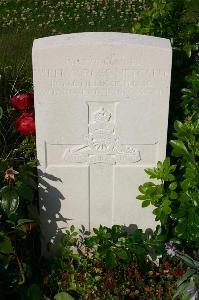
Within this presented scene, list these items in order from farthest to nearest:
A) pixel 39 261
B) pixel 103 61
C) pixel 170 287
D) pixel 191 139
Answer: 1. pixel 39 261
2. pixel 170 287
3. pixel 191 139
4. pixel 103 61

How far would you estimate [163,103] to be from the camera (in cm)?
302

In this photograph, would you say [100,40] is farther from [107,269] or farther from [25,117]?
[107,269]

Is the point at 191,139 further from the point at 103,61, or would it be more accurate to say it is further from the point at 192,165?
the point at 103,61

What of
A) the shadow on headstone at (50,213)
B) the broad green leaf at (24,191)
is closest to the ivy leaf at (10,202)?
the broad green leaf at (24,191)

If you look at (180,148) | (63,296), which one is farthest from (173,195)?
(63,296)

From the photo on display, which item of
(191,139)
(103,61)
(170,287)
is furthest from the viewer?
(170,287)

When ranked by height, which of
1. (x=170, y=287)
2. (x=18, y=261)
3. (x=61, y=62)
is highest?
(x=61, y=62)

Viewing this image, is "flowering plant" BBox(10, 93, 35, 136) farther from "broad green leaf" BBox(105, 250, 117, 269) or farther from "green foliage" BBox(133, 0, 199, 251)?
"broad green leaf" BBox(105, 250, 117, 269)

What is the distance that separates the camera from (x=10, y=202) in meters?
3.10

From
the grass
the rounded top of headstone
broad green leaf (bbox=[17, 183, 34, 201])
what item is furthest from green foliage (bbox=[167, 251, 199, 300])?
the grass

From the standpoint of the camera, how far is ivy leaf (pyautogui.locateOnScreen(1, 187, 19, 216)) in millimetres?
3094

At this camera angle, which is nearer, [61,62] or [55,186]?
[61,62]

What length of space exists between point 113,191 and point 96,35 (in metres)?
0.97

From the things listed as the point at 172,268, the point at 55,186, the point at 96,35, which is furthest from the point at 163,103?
the point at 172,268
